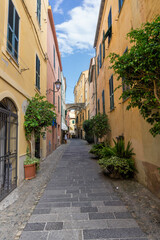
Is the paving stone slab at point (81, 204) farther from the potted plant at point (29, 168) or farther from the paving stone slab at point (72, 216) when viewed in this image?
Result: the potted plant at point (29, 168)

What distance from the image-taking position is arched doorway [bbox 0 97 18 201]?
13.6 ft

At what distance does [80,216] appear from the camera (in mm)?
3029

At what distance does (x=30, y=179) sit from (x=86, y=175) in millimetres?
2033

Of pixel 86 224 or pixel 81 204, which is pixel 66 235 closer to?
pixel 86 224

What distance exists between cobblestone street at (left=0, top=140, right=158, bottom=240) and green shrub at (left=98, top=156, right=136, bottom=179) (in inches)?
21.2

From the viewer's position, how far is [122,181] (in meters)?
5.13

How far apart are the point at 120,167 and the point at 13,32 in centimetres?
523

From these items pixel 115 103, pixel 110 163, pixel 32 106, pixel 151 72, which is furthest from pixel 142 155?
pixel 32 106

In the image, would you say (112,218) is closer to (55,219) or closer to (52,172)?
(55,219)

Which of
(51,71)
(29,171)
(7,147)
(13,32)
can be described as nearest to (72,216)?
(7,147)

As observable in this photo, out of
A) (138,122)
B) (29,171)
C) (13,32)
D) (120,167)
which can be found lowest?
(29,171)

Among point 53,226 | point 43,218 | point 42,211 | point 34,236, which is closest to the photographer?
point 34,236

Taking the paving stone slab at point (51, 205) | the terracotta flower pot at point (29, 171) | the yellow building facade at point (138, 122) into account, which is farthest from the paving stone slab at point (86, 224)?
the terracotta flower pot at point (29, 171)

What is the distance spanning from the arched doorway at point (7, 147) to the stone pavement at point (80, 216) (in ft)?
3.37
